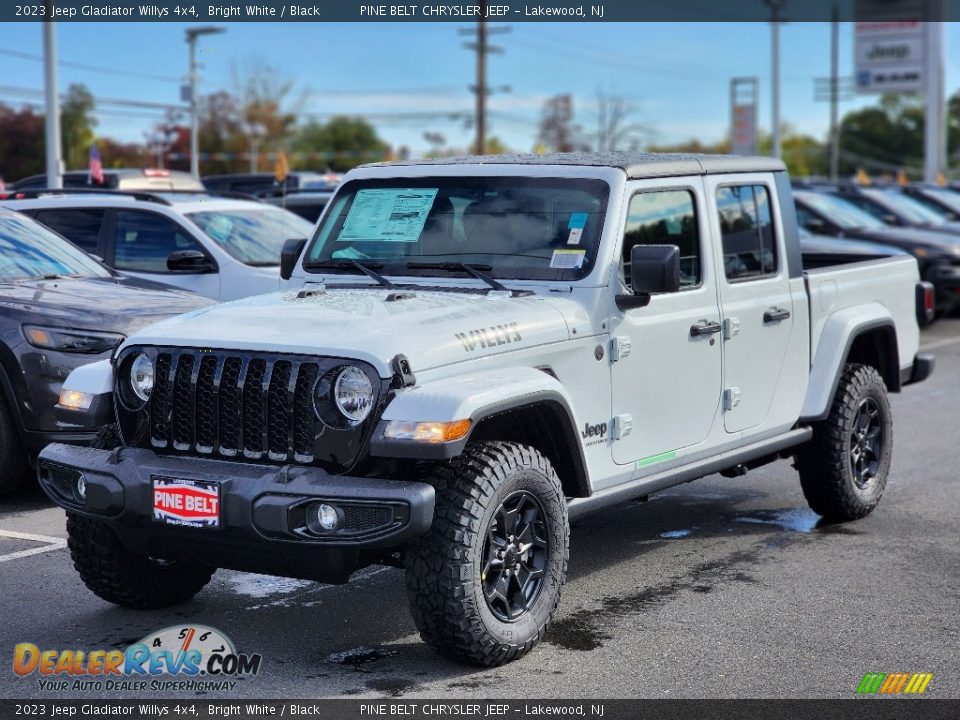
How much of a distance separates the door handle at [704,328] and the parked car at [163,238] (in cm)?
543

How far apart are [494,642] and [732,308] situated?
2.29 metres

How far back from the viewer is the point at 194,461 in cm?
486

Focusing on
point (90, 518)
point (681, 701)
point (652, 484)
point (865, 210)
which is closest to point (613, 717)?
point (681, 701)

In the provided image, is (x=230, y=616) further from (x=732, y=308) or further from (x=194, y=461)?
(x=732, y=308)

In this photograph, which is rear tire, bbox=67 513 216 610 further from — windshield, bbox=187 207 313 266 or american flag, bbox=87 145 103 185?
american flag, bbox=87 145 103 185

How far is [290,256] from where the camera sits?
6285mm

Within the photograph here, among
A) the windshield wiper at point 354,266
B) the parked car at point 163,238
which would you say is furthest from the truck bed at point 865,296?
the parked car at point 163,238

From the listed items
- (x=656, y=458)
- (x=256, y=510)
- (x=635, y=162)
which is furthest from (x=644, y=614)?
(x=635, y=162)

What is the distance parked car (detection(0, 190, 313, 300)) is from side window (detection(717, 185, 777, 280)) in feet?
16.7

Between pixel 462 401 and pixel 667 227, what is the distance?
6.30 feet

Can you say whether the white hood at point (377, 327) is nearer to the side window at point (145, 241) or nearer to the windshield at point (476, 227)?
the windshield at point (476, 227)

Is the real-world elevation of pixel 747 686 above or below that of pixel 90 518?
below

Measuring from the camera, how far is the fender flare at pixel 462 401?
448 cm

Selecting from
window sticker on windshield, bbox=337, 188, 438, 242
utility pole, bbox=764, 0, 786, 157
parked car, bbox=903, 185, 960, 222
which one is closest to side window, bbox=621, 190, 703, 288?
window sticker on windshield, bbox=337, 188, 438, 242
